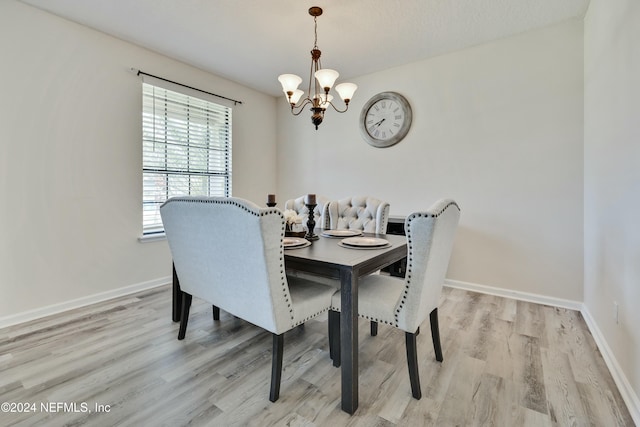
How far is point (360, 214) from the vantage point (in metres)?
2.64

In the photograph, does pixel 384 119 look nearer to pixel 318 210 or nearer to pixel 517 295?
pixel 318 210

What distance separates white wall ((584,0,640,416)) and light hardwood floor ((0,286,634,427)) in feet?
0.96

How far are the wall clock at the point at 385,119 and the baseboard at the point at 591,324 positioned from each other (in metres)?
1.77

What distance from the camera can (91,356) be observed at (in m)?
1.90

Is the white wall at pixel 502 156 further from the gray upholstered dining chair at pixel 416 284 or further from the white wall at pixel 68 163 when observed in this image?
the white wall at pixel 68 163

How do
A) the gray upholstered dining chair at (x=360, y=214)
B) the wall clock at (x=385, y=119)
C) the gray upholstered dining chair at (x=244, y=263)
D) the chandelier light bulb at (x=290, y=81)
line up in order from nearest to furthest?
the gray upholstered dining chair at (x=244, y=263)
the chandelier light bulb at (x=290, y=81)
the gray upholstered dining chair at (x=360, y=214)
the wall clock at (x=385, y=119)

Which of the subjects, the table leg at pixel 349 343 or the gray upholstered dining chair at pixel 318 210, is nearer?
the table leg at pixel 349 343

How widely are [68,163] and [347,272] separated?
2714mm

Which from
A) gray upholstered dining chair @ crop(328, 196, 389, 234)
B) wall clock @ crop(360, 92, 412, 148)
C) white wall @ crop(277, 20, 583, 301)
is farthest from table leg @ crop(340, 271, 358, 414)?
wall clock @ crop(360, 92, 412, 148)

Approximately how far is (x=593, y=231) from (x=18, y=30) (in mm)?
4697

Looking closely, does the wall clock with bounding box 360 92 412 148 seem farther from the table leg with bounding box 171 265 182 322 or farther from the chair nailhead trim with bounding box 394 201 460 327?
the table leg with bounding box 171 265 182 322

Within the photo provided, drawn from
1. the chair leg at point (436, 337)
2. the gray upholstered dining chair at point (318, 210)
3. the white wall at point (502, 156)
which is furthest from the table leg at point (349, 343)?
the white wall at point (502, 156)

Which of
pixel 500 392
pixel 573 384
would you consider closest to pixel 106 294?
pixel 500 392

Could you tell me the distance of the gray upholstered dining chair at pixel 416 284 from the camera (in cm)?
141
